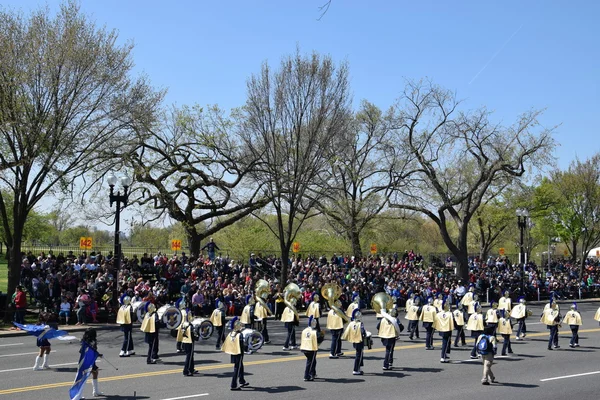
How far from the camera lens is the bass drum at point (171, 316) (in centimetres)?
1745

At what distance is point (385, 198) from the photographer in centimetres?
3897

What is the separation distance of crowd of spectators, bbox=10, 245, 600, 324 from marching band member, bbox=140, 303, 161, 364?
1347 millimetres

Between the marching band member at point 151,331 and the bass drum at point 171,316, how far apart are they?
0.25 meters

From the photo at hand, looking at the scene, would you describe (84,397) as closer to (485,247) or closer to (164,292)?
(164,292)

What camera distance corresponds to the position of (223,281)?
2916cm

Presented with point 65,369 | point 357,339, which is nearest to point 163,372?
point 65,369

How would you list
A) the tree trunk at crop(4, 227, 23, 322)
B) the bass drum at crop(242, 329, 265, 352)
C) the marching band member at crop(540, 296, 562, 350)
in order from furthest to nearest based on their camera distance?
the tree trunk at crop(4, 227, 23, 322)
the marching band member at crop(540, 296, 562, 350)
the bass drum at crop(242, 329, 265, 352)

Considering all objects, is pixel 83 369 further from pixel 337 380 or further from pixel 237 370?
pixel 337 380

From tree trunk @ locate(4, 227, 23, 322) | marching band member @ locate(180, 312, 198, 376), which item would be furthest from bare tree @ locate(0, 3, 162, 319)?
marching band member @ locate(180, 312, 198, 376)

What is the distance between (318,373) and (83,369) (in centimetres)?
579

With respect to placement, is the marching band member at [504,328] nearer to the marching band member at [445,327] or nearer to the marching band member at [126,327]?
the marching band member at [445,327]

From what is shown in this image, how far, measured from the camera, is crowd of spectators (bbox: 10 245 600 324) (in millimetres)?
25016

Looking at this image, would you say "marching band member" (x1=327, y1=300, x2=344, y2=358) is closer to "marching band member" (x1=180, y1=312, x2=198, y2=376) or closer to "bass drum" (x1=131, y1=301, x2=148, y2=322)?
"marching band member" (x1=180, y1=312, x2=198, y2=376)

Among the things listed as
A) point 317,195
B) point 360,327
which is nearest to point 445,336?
point 360,327
